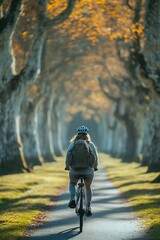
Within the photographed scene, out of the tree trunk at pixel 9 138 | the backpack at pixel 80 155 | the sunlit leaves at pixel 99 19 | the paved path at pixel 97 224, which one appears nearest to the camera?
the paved path at pixel 97 224

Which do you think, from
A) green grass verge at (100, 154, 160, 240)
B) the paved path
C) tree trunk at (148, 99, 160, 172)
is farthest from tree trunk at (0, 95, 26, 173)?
the paved path

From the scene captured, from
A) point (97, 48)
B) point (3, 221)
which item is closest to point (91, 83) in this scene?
point (97, 48)

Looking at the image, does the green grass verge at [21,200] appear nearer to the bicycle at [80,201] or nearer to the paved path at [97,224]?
the paved path at [97,224]

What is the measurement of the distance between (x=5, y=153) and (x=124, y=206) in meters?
13.7

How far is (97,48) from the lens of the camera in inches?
1871

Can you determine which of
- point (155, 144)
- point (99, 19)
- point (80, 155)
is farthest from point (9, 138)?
point (80, 155)

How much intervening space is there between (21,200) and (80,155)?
6886mm

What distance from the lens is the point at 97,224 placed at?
14430mm

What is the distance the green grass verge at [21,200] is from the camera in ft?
44.9

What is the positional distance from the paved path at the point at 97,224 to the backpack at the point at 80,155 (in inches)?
55.4

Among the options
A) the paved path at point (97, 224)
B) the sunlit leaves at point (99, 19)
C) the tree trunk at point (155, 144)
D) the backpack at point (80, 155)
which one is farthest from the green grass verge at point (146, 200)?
the sunlit leaves at point (99, 19)

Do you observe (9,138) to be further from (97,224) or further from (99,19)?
(97,224)

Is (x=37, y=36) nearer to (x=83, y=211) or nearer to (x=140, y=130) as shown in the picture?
(x=83, y=211)

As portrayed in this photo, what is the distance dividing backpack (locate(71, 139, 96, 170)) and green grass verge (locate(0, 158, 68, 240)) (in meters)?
1.84
